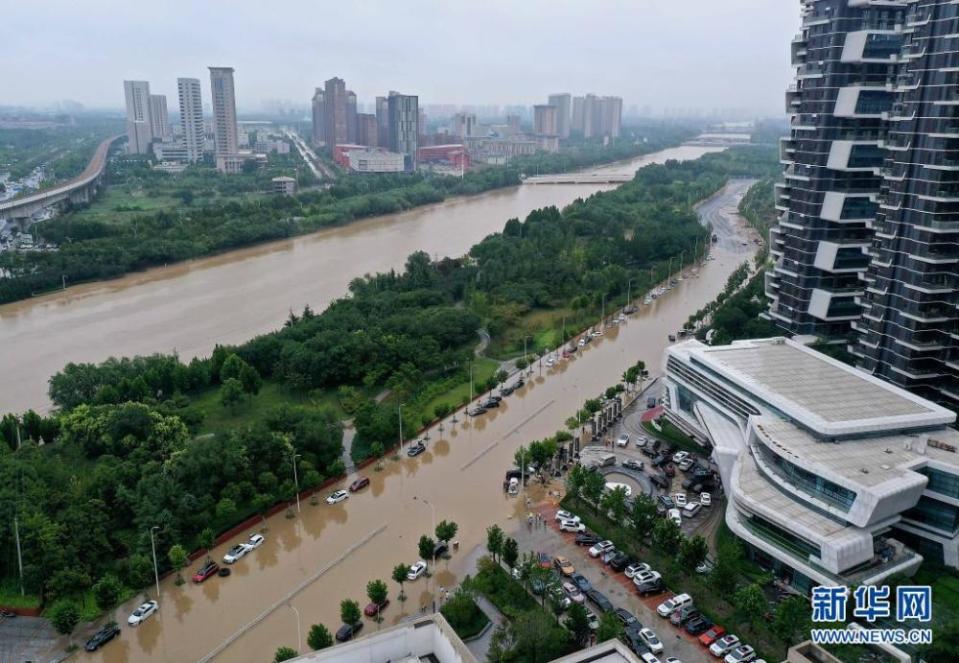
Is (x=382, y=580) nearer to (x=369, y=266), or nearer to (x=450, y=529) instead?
(x=450, y=529)

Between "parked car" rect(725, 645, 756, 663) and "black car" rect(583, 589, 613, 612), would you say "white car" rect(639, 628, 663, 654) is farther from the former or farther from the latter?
"parked car" rect(725, 645, 756, 663)

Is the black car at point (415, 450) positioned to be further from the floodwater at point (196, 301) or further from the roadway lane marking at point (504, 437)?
the floodwater at point (196, 301)

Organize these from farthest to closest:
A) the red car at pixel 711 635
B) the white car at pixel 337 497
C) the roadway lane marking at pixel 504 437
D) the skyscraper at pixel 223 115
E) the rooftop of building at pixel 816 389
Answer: the skyscraper at pixel 223 115 → the roadway lane marking at pixel 504 437 → the white car at pixel 337 497 → the rooftop of building at pixel 816 389 → the red car at pixel 711 635

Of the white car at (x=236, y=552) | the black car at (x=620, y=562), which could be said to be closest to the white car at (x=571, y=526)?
the black car at (x=620, y=562)

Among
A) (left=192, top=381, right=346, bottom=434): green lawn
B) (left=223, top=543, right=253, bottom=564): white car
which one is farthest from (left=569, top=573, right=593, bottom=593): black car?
(left=192, top=381, right=346, bottom=434): green lawn

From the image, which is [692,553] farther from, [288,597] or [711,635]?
[288,597]

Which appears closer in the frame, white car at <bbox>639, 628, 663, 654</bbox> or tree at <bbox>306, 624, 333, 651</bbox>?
tree at <bbox>306, 624, 333, 651</bbox>
